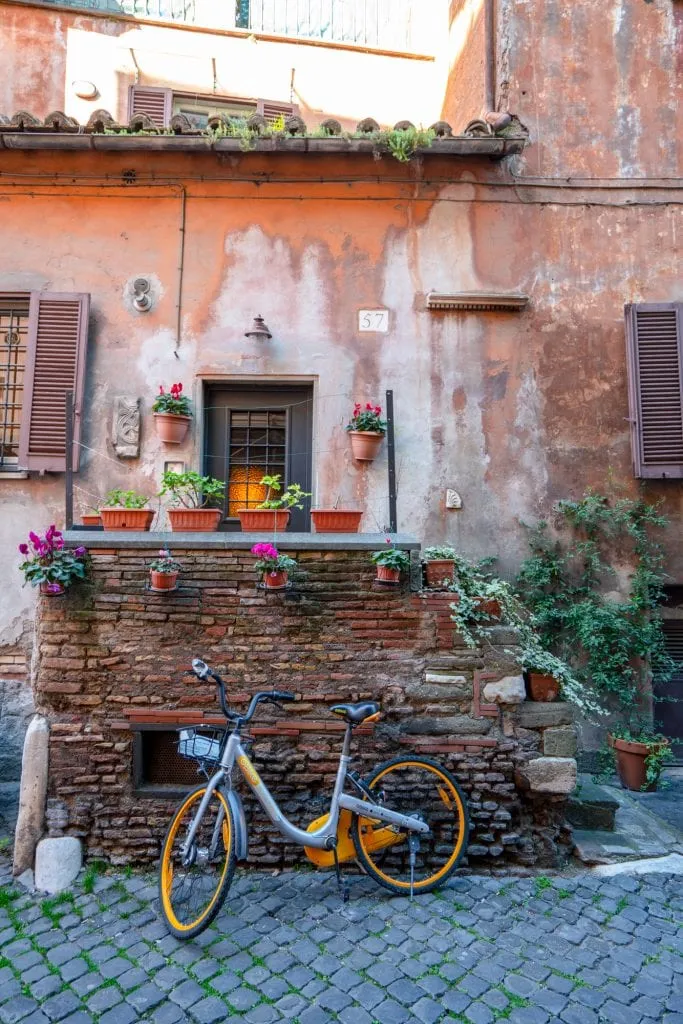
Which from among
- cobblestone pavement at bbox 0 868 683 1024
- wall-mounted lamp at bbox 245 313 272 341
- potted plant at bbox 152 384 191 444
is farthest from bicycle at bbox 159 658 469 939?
wall-mounted lamp at bbox 245 313 272 341

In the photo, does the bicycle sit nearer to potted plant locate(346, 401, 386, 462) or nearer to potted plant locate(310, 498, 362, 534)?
potted plant locate(310, 498, 362, 534)

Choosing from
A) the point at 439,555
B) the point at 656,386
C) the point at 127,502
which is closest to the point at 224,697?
the point at 439,555

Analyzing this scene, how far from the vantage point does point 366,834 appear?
3559mm

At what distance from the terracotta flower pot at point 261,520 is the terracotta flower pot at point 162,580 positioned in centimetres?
63

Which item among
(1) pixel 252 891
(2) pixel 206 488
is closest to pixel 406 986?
(1) pixel 252 891

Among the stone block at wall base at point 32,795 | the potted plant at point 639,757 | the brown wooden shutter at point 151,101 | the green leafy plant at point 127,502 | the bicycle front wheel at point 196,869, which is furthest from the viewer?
the brown wooden shutter at point 151,101

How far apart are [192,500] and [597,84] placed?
18.2 ft

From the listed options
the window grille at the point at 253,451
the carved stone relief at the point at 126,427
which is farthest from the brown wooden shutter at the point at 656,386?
the carved stone relief at the point at 126,427

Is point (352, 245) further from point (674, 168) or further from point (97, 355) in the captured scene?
point (674, 168)

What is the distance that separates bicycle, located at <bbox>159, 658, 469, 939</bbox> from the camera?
3.30 meters

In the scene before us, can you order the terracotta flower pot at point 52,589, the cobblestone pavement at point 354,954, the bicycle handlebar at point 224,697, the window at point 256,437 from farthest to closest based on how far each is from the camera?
the window at point 256,437, the terracotta flower pot at point 52,589, the bicycle handlebar at point 224,697, the cobblestone pavement at point 354,954

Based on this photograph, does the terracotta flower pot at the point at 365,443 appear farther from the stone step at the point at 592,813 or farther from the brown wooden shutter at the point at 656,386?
the stone step at the point at 592,813

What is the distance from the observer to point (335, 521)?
4363 millimetres

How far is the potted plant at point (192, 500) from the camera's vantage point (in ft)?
14.4
